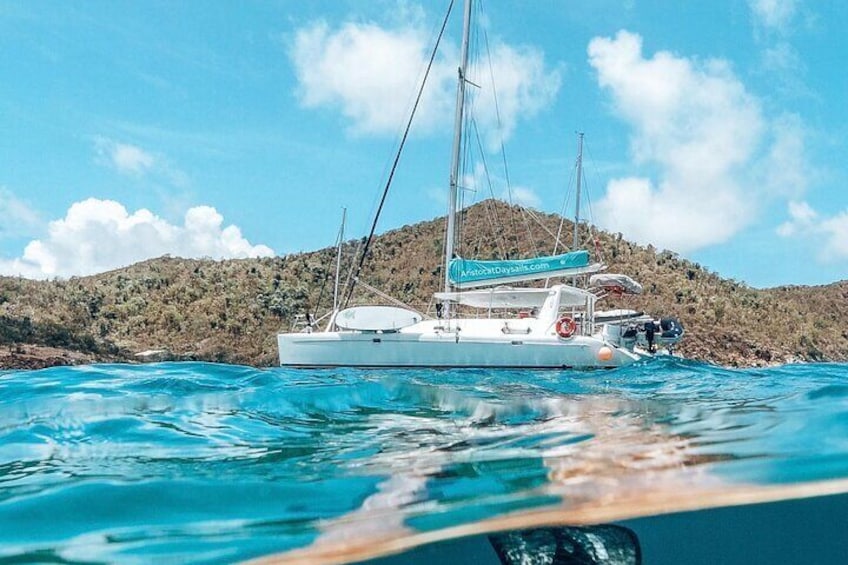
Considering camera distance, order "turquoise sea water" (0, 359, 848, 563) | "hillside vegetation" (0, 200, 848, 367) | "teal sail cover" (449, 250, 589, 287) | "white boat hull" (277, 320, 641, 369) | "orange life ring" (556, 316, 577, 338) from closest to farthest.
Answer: "turquoise sea water" (0, 359, 848, 563), "white boat hull" (277, 320, 641, 369), "orange life ring" (556, 316, 577, 338), "teal sail cover" (449, 250, 589, 287), "hillside vegetation" (0, 200, 848, 367)

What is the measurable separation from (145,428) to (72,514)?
1866 mm

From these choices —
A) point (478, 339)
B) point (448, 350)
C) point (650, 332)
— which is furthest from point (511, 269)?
point (650, 332)

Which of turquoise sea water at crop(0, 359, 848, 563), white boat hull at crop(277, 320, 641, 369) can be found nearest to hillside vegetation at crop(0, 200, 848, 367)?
white boat hull at crop(277, 320, 641, 369)

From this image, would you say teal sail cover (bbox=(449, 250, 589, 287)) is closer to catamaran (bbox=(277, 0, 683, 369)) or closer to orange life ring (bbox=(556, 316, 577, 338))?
catamaran (bbox=(277, 0, 683, 369))

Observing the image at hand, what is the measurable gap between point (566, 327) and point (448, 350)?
10.4ft

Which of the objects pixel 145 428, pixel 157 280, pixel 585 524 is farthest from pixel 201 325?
pixel 585 524

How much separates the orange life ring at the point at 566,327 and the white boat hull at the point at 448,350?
148mm

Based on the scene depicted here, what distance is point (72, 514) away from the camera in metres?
4.62

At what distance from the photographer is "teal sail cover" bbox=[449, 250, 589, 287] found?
18656 millimetres

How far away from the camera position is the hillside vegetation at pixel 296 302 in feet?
106

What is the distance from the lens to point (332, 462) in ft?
18.0

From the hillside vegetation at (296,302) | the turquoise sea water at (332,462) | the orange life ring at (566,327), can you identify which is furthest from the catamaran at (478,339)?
the turquoise sea water at (332,462)

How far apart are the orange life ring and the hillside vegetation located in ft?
30.3

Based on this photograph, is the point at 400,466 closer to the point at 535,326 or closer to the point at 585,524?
the point at 585,524
